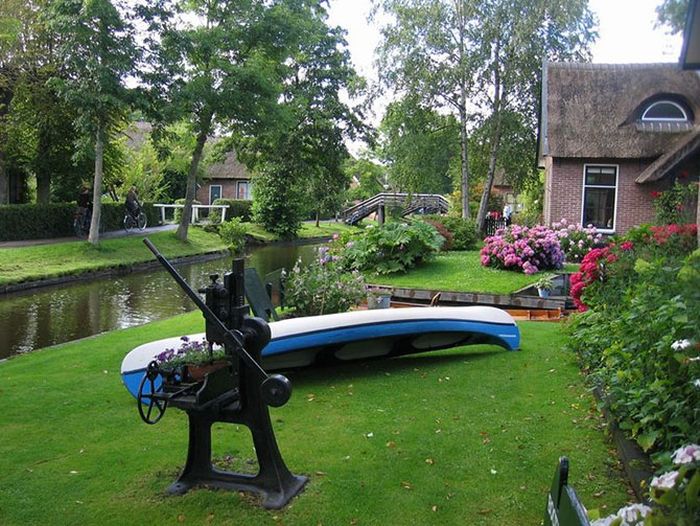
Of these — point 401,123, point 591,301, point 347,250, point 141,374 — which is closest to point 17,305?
point 347,250

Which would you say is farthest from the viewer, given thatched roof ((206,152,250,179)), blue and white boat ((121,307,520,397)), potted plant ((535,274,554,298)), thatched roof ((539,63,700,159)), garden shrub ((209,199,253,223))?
thatched roof ((206,152,250,179))

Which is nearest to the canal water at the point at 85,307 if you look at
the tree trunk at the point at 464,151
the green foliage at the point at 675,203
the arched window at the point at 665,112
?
the tree trunk at the point at 464,151

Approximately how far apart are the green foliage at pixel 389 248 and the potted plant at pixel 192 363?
372 inches

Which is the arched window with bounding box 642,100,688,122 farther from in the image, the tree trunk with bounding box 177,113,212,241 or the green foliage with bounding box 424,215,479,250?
the tree trunk with bounding box 177,113,212,241

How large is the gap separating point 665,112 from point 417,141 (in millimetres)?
8866

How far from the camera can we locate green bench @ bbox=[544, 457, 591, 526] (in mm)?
1536

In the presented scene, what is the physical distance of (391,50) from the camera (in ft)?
82.5

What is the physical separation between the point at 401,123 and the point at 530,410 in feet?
70.4

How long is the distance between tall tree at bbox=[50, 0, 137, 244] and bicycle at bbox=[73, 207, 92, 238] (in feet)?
8.21

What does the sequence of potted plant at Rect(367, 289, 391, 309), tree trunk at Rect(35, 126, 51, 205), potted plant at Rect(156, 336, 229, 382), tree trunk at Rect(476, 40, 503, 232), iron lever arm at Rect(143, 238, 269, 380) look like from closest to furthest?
iron lever arm at Rect(143, 238, 269, 380), potted plant at Rect(156, 336, 229, 382), potted plant at Rect(367, 289, 391, 309), tree trunk at Rect(35, 126, 51, 205), tree trunk at Rect(476, 40, 503, 232)

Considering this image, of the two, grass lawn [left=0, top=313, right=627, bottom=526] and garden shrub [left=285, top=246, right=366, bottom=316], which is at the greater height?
garden shrub [left=285, top=246, right=366, bottom=316]

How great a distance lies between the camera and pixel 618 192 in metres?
19.7

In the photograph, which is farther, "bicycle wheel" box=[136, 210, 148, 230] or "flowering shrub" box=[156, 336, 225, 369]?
"bicycle wheel" box=[136, 210, 148, 230]

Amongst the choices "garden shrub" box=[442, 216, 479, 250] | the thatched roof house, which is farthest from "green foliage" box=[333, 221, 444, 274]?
the thatched roof house
